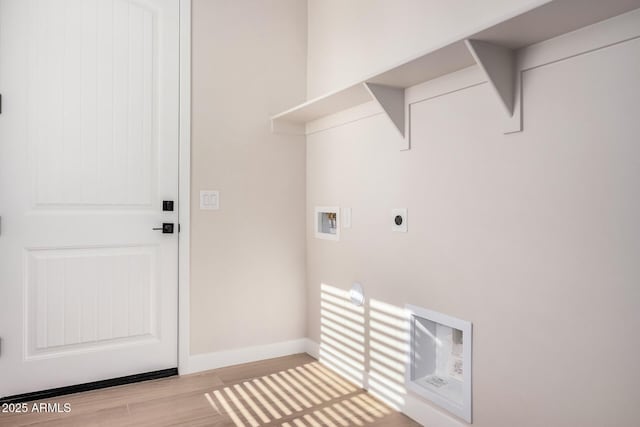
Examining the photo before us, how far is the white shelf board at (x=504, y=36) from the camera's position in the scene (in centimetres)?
126

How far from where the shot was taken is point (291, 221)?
3.01m

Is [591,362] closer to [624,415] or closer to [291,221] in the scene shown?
[624,415]

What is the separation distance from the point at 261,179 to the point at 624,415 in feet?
7.29

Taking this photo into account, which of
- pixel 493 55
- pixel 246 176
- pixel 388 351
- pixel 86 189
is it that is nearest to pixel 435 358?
pixel 388 351

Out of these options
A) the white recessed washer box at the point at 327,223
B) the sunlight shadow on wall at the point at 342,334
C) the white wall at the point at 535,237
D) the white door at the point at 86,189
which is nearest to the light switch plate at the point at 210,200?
the white door at the point at 86,189

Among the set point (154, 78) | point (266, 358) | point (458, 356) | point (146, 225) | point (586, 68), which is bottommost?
point (266, 358)

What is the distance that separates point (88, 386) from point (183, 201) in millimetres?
1149

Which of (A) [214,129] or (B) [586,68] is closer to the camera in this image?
(B) [586,68]

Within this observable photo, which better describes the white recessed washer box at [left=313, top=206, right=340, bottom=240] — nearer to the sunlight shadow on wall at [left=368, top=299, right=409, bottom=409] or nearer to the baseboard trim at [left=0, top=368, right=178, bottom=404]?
the sunlight shadow on wall at [left=368, top=299, right=409, bottom=409]

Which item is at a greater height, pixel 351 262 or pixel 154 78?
pixel 154 78

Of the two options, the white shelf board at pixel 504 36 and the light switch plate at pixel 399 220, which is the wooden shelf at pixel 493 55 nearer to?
the white shelf board at pixel 504 36

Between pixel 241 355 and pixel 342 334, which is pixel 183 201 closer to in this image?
pixel 241 355

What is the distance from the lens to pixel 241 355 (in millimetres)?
2826

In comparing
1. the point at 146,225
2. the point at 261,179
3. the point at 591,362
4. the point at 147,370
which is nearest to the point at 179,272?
the point at 146,225
